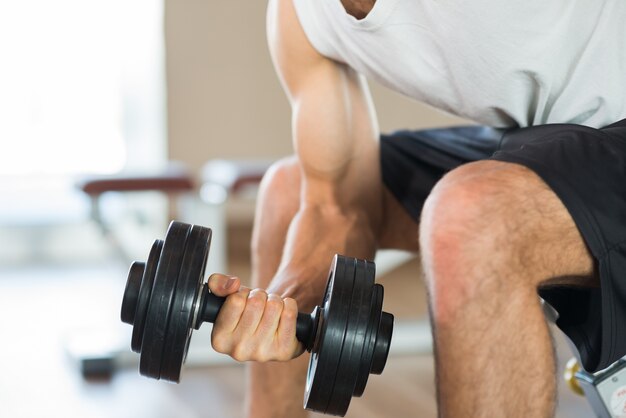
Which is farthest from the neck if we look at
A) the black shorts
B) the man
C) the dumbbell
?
the dumbbell

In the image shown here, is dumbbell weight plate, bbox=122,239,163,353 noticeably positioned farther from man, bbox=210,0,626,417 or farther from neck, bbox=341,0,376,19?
neck, bbox=341,0,376,19

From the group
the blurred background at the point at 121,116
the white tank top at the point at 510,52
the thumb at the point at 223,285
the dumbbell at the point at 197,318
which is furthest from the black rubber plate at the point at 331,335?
the blurred background at the point at 121,116

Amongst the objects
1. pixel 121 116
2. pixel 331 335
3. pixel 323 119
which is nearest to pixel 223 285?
pixel 331 335

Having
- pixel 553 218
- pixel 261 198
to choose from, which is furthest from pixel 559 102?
pixel 261 198

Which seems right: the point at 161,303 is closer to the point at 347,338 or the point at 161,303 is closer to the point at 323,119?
the point at 347,338

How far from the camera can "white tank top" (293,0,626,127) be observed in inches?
44.3

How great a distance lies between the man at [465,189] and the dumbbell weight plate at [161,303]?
76mm

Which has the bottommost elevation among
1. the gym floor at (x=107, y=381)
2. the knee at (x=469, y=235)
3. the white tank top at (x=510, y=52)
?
the gym floor at (x=107, y=381)

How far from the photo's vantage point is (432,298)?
98 cm

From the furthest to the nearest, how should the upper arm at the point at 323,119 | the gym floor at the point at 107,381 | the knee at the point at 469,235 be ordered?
the gym floor at the point at 107,381, the upper arm at the point at 323,119, the knee at the point at 469,235

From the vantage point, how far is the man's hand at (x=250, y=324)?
3.43ft

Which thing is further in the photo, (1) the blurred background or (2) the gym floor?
(1) the blurred background

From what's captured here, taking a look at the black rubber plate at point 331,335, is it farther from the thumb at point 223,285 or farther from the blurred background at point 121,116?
the blurred background at point 121,116

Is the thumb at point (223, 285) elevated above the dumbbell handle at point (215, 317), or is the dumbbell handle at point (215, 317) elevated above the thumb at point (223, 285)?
the thumb at point (223, 285)
